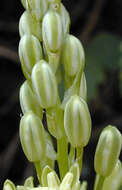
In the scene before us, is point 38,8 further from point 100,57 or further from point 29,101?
point 100,57

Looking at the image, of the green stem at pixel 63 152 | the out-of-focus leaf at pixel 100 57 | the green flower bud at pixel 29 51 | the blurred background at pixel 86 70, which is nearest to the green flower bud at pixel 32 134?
the green stem at pixel 63 152

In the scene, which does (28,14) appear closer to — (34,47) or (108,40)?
(34,47)

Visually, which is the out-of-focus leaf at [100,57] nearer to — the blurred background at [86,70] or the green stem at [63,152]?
the blurred background at [86,70]

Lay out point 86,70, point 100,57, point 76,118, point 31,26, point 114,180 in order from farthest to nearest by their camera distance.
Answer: point 100,57 → point 86,70 → point 114,180 → point 31,26 → point 76,118

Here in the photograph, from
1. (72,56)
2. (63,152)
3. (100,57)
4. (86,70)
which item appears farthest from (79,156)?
(100,57)

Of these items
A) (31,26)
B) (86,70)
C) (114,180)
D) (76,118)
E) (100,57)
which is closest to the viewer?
(76,118)

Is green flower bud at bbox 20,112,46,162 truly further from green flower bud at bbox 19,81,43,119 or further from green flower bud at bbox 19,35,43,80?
green flower bud at bbox 19,35,43,80

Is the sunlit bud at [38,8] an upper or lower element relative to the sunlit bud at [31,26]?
upper
